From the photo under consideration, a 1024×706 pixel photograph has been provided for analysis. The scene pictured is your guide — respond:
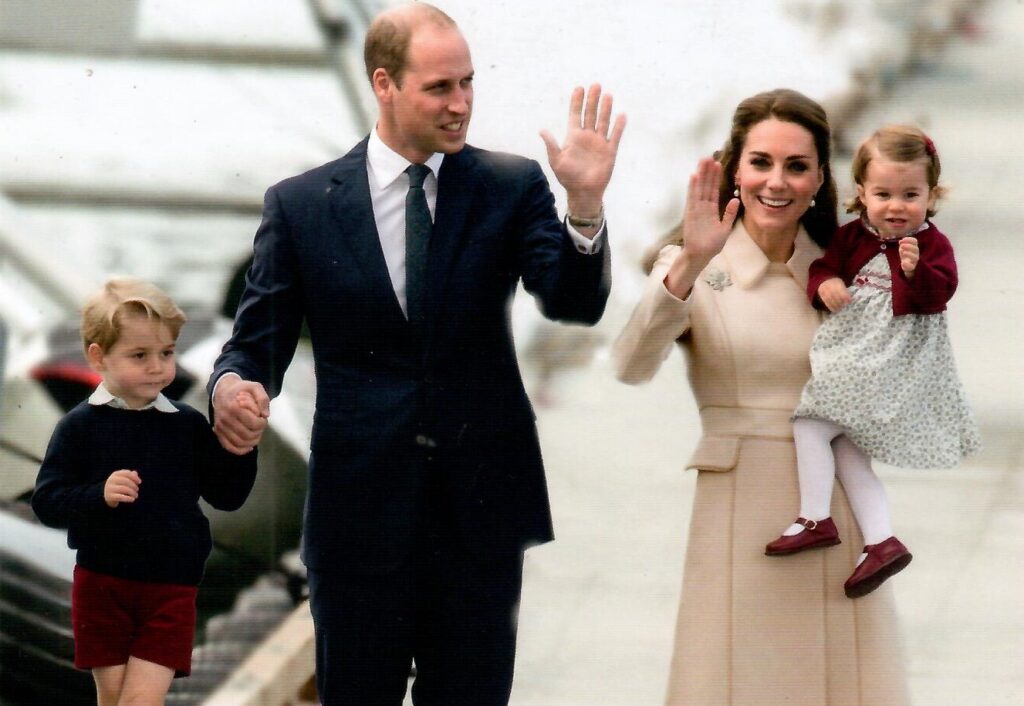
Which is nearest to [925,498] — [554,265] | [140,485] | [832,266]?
[832,266]

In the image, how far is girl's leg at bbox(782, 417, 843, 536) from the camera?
9.34ft

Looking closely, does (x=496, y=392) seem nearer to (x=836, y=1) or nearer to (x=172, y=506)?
(x=172, y=506)

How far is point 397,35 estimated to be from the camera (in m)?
2.71

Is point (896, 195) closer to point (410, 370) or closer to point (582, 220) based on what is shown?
point (582, 220)

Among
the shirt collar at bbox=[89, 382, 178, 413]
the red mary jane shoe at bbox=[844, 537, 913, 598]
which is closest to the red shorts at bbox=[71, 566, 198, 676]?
the shirt collar at bbox=[89, 382, 178, 413]

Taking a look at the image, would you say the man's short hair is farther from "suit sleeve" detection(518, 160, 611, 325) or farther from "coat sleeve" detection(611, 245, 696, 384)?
"coat sleeve" detection(611, 245, 696, 384)

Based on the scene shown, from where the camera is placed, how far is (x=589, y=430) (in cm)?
364

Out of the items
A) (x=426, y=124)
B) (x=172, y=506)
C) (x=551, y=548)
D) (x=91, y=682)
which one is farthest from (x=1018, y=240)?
(x=91, y=682)

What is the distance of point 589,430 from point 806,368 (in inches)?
33.0

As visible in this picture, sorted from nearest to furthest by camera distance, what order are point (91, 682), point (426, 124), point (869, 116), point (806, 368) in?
point (426, 124)
point (806, 368)
point (869, 116)
point (91, 682)

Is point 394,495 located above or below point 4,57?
below

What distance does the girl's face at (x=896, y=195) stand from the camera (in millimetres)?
2781

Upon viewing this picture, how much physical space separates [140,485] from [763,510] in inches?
40.7

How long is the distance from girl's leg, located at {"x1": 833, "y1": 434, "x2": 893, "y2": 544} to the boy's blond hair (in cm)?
113
